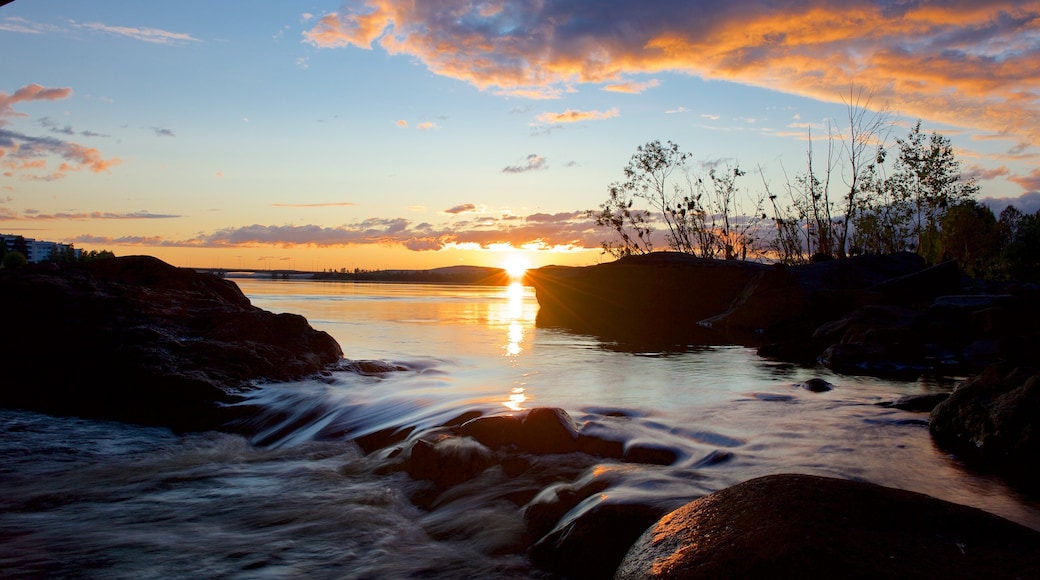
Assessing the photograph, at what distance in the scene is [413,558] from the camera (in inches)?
161

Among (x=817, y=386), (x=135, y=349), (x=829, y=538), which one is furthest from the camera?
(x=817, y=386)

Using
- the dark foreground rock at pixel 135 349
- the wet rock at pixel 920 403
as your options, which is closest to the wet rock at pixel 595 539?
the wet rock at pixel 920 403

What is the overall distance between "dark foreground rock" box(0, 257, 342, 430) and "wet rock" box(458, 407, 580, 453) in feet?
12.2

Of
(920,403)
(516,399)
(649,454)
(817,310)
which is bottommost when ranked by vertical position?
(516,399)

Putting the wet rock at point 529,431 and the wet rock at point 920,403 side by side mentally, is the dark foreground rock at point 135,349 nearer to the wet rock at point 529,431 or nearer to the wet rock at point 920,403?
the wet rock at point 529,431

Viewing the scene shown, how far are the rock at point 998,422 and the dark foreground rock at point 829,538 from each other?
2444mm

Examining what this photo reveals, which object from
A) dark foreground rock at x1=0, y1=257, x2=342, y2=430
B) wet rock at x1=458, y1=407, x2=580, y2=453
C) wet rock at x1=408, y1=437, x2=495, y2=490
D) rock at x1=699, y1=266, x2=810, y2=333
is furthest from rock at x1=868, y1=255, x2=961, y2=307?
wet rock at x1=408, y1=437, x2=495, y2=490

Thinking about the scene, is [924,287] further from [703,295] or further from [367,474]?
[367,474]

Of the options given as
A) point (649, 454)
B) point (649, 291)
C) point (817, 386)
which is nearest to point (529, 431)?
point (649, 454)

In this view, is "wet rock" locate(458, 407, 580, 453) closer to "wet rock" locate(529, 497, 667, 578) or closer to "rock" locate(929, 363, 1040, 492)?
"wet rock" locate(529, 497, 667, 578)

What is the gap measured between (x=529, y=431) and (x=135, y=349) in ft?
20.2

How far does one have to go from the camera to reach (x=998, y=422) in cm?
557

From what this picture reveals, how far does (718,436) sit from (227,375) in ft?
21.2

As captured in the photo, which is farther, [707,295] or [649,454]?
[707,295]
